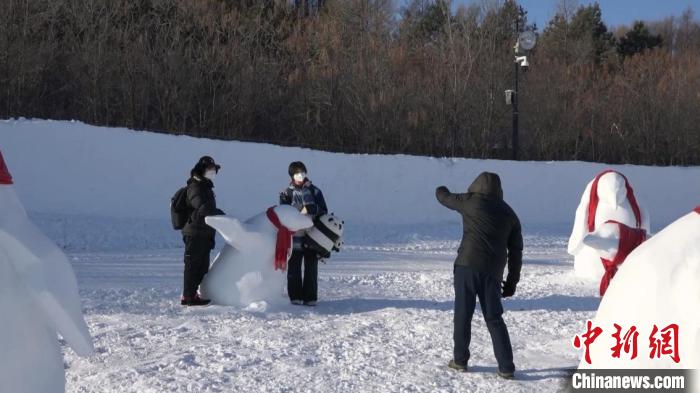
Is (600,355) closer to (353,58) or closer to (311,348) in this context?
(311,348)

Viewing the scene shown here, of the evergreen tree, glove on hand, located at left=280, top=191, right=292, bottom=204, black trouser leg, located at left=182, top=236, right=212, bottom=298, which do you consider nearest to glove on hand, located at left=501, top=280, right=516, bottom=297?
glove on hand, located at left=280, top=191, right=292, bottom=204

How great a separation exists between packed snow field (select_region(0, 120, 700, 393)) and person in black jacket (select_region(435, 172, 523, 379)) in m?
0.27

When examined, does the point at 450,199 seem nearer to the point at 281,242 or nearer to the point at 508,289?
the point at 508,289

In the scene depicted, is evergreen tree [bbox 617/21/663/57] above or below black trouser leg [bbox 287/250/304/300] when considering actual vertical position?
above

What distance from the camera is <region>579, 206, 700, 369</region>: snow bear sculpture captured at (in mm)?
2414

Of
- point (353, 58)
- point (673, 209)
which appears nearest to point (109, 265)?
point (353, 58)

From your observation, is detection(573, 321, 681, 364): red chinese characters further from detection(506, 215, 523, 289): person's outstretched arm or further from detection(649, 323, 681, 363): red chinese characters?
detection(506, 215, 523, 289): person's outstretched arm

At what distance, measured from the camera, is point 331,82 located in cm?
2531

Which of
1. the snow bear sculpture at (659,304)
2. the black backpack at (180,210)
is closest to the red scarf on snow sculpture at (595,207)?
the black backpack at (180,210)

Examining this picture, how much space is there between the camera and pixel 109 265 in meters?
11.4

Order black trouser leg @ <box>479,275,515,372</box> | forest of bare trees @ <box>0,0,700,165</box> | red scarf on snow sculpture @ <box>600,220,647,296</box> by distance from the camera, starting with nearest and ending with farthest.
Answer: black trouser leg @ <box>479,275,515,372</box> → red scarf on snow sculpture @ <box>600,220,647,296</box> → forest of bare trees @ <box>0,0,700,165</box>

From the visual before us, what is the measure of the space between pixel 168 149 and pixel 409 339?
13.1 metres

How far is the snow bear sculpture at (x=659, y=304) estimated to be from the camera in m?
2.41

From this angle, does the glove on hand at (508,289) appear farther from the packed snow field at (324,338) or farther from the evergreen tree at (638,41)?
the evergreen tree at (638,41)
